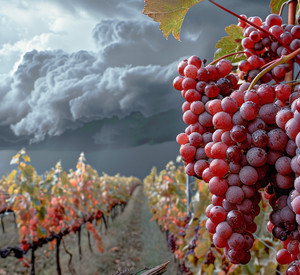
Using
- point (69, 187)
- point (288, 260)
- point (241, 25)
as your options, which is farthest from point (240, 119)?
point (69, 187)

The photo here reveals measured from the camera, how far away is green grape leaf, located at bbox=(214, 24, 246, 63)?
92 cm

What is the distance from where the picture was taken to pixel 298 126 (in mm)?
432

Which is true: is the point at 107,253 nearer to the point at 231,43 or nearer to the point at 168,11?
the point at 231,43

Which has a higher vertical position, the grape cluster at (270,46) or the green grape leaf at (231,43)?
the green grape leaf at (231,43)

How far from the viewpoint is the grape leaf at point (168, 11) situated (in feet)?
2.11

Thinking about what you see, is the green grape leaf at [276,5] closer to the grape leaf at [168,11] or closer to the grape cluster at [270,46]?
the grape cluster at [270,46]

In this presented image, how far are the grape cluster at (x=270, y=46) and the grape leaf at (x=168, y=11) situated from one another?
0.18 meters

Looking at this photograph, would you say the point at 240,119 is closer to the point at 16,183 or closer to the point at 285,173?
the point at 285,173

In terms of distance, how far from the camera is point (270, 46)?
0.76 metres

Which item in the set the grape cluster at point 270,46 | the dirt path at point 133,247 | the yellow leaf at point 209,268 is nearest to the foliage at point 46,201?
the dirt path at point 133,247

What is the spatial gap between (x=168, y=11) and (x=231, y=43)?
0.37 metres

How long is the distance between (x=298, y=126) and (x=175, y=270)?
618 cm

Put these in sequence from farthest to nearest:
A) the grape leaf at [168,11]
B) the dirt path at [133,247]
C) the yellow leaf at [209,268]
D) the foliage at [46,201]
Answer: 1. the dirt path at [133,247]
2. the foliage at [46,201]
3. the yellow leaf at [209,268]
4. the grape leaf at [168,11]

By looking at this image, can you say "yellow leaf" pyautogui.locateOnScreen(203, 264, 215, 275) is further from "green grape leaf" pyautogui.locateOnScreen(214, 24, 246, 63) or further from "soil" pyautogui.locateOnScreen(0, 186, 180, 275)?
"green grape leaf" pyautogui.locateOnScreen(214, 24, 246, 63)
